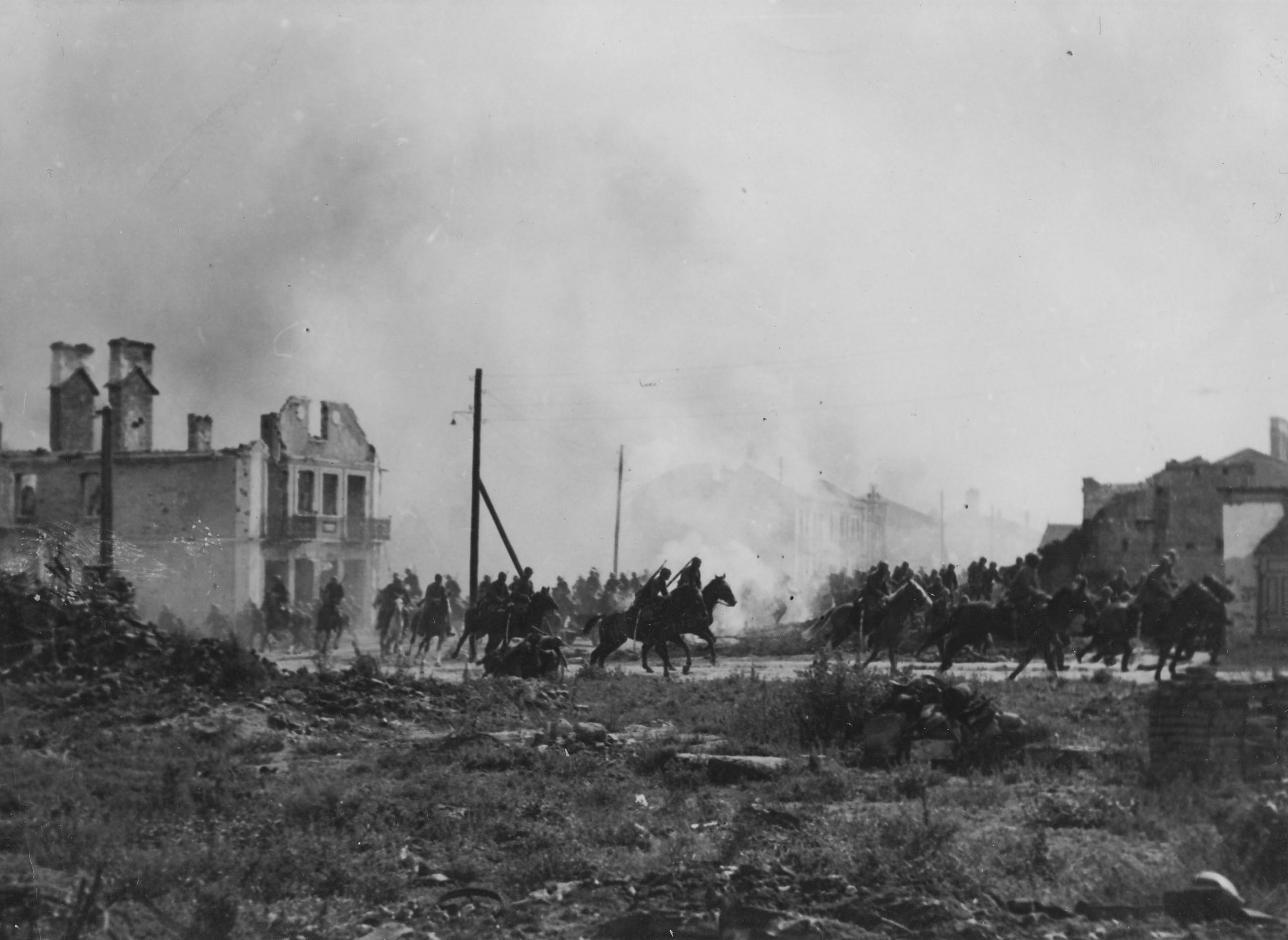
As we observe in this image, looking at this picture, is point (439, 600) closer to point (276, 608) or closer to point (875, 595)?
point (276, 608)

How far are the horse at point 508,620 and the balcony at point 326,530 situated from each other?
1550 centimetres

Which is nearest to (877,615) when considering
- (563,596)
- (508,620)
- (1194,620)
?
(1194,620)

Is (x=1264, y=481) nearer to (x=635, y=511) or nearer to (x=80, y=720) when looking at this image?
(x=80, y=720)

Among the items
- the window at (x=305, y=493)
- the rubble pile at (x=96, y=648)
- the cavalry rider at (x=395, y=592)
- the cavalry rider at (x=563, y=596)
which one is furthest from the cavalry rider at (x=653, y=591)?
the window at (x=305, y=493)

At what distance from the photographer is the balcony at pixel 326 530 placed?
3581 cm

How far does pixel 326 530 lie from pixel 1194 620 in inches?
1165

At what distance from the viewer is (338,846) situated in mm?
7434

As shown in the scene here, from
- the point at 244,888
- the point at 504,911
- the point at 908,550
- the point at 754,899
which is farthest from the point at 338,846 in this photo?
the point at 908,550

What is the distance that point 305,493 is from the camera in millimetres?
38156

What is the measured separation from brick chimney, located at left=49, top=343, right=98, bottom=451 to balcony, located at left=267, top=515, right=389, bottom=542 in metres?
6.91

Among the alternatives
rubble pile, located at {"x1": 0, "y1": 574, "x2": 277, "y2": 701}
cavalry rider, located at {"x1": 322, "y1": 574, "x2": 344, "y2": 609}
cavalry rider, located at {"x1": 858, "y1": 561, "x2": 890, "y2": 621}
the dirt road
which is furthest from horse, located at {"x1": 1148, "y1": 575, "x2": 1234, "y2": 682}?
cavalry rider, located at {"x1": 322, "y1": 574, "x2": 344, "y2": 609}

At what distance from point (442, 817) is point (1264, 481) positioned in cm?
Result: 2664

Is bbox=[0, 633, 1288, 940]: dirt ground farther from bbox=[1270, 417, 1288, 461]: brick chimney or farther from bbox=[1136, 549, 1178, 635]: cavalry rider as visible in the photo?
bbox=[1270, 417, 1288, 461]: brick chimney

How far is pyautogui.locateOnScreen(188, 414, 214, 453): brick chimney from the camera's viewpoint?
34000mm
